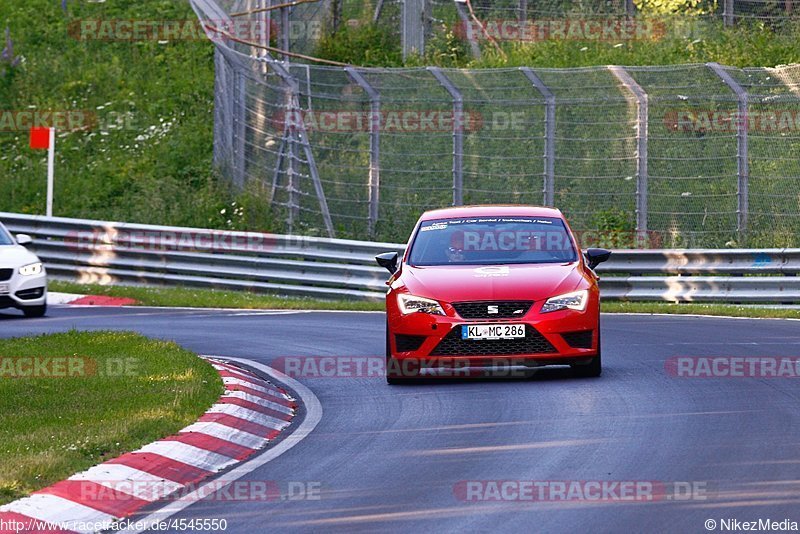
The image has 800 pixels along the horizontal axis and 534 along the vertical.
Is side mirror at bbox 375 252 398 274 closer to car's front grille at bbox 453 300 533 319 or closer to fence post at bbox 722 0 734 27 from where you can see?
A: car's front grille at bbox 453 300 533 319

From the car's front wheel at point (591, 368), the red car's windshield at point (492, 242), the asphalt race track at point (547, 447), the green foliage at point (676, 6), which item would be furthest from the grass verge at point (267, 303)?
the green foliage at point (676, 6)

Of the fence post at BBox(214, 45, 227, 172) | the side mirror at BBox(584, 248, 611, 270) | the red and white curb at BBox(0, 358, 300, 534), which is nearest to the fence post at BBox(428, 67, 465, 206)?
the fence post at BBox(214, 45, 227, 172)

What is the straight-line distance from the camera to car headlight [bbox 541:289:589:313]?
13102mm

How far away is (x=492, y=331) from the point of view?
513 inches

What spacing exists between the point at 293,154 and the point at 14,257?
22.6 ft

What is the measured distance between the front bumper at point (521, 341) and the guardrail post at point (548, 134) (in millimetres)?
11225

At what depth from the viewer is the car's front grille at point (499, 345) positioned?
13031mm

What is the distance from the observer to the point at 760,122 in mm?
25062

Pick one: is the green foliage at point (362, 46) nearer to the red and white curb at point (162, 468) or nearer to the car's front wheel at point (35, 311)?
the car's front wheel at point (35, 311)

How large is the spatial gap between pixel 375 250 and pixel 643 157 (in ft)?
14.0

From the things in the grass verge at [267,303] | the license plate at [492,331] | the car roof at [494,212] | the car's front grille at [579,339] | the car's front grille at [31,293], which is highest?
the car roof at [494,212]

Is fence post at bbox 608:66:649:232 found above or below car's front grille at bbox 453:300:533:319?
above

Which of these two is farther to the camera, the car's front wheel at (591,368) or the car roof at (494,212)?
the car roof at (494,212)

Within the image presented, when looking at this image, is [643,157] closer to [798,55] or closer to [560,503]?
[798,55]
